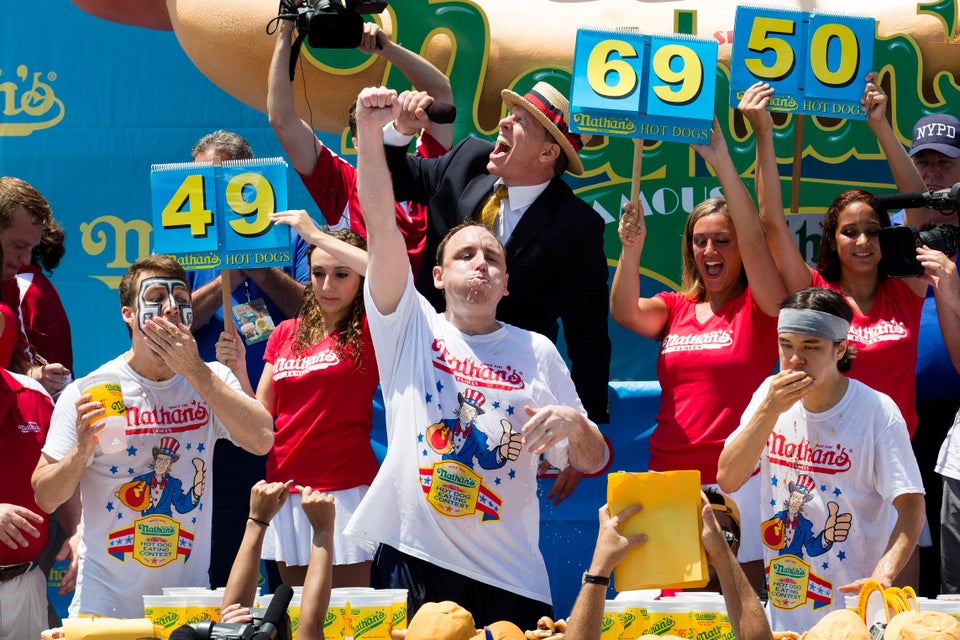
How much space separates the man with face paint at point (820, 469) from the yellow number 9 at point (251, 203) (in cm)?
178

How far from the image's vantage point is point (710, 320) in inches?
195

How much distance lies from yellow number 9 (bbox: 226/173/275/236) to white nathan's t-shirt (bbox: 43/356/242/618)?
72 centimetres

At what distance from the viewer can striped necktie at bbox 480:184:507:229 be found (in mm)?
4957

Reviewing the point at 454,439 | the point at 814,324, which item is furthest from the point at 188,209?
the point at 814,324

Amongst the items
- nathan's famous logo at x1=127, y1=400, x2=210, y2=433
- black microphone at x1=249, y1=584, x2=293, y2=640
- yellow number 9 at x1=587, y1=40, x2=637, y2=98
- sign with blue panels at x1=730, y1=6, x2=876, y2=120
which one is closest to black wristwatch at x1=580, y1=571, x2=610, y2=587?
black microphone at x1=249, y1=584, x2=293, y2=640

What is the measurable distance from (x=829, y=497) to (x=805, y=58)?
1801mm

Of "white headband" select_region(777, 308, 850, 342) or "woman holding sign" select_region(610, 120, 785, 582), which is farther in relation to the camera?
"woman holding sign" select_region(610, 120, 785, 582)

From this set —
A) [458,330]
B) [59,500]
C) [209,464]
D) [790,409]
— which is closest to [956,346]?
[790,409]

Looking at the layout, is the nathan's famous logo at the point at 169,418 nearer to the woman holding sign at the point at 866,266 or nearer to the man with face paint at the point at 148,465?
the man with face paint at the point at 148,465

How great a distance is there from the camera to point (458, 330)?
169 inches

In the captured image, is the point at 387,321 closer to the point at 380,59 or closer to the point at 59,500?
the point at 59,500

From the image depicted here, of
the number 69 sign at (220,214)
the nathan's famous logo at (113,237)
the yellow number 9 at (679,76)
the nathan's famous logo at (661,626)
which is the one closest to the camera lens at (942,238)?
the yellow number 9 at (679,76)

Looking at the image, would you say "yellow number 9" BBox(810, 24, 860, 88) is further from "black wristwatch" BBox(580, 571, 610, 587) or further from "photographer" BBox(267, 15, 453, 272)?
"black wristwatch" BBox(580, 571, 610, 587)

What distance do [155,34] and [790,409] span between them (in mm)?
3781
